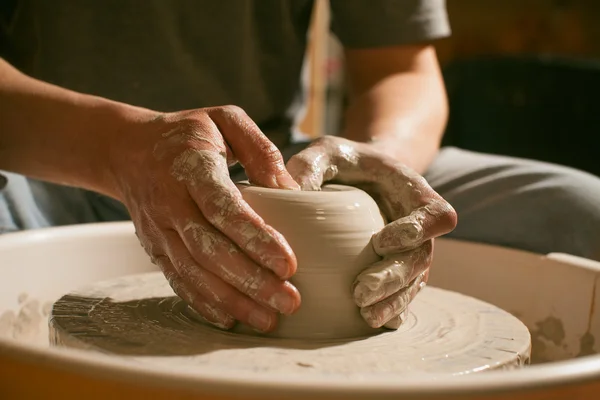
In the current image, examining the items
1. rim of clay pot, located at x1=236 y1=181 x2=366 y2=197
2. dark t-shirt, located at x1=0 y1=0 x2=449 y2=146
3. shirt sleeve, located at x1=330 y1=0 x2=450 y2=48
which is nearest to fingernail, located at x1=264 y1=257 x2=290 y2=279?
rim of clay pot, located at x1=236 y1=181 x2=366 y2=197

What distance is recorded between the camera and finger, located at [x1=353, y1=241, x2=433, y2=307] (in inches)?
31.1

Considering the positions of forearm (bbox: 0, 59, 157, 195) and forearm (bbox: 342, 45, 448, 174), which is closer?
forearm (bbox: 0, 59, 157, 195)

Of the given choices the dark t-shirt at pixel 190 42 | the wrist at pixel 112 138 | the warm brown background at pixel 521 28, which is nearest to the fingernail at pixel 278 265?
the wrist at pixel 112 138

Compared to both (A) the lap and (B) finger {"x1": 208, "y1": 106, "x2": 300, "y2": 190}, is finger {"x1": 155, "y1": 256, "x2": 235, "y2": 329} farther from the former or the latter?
(A) the lap

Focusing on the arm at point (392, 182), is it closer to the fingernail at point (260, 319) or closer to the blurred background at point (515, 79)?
the fingernail at point (260, 319)

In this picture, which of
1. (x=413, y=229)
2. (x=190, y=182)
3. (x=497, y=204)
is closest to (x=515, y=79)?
(x=497, y=204)

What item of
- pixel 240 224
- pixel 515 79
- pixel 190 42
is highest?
pixel 190 42

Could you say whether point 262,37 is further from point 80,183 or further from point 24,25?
point 80,183

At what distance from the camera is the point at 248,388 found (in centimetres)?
54

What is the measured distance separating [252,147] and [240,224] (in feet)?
0.45

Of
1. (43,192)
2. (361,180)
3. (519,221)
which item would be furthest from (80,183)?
(519,221)

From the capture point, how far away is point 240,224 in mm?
741

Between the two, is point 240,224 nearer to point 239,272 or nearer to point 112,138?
point 239,272

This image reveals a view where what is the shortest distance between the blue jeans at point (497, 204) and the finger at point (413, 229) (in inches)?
15.9
